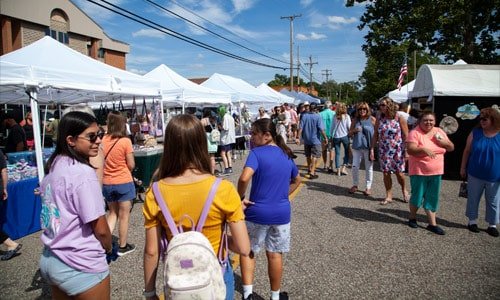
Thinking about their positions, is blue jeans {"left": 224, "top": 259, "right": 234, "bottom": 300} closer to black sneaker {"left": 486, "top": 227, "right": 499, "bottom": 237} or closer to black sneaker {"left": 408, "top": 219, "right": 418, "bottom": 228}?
black sneaker {"left": 408, "top": 219, "right": 418, "bottom": 228}

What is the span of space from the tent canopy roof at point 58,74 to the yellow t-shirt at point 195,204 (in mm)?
4648

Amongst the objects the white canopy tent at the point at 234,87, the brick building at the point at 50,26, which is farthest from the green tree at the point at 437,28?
the brick building at the point at 50,26

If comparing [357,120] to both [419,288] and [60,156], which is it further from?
[60,156]

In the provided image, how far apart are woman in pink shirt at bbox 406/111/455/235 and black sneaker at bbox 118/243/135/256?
4.02 meters

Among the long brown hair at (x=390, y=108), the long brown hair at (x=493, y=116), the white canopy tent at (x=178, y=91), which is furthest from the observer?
the white canopy tent at (x=178, y=91)

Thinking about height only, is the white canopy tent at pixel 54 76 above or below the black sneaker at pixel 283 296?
above

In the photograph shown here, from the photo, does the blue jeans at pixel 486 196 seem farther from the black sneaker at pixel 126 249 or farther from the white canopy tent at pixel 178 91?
the white canopy tent at pixel 178 91

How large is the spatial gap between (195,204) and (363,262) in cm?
291

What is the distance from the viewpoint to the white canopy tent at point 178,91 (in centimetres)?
1050

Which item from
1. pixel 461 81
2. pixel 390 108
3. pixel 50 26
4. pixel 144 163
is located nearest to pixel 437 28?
pixel 461 81

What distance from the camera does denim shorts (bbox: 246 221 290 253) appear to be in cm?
278

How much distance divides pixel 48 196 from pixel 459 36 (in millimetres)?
19028

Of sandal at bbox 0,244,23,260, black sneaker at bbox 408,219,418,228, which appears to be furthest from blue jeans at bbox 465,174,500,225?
sandal at bbox 0,244,23,260

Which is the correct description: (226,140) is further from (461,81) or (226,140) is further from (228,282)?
(228,282)
